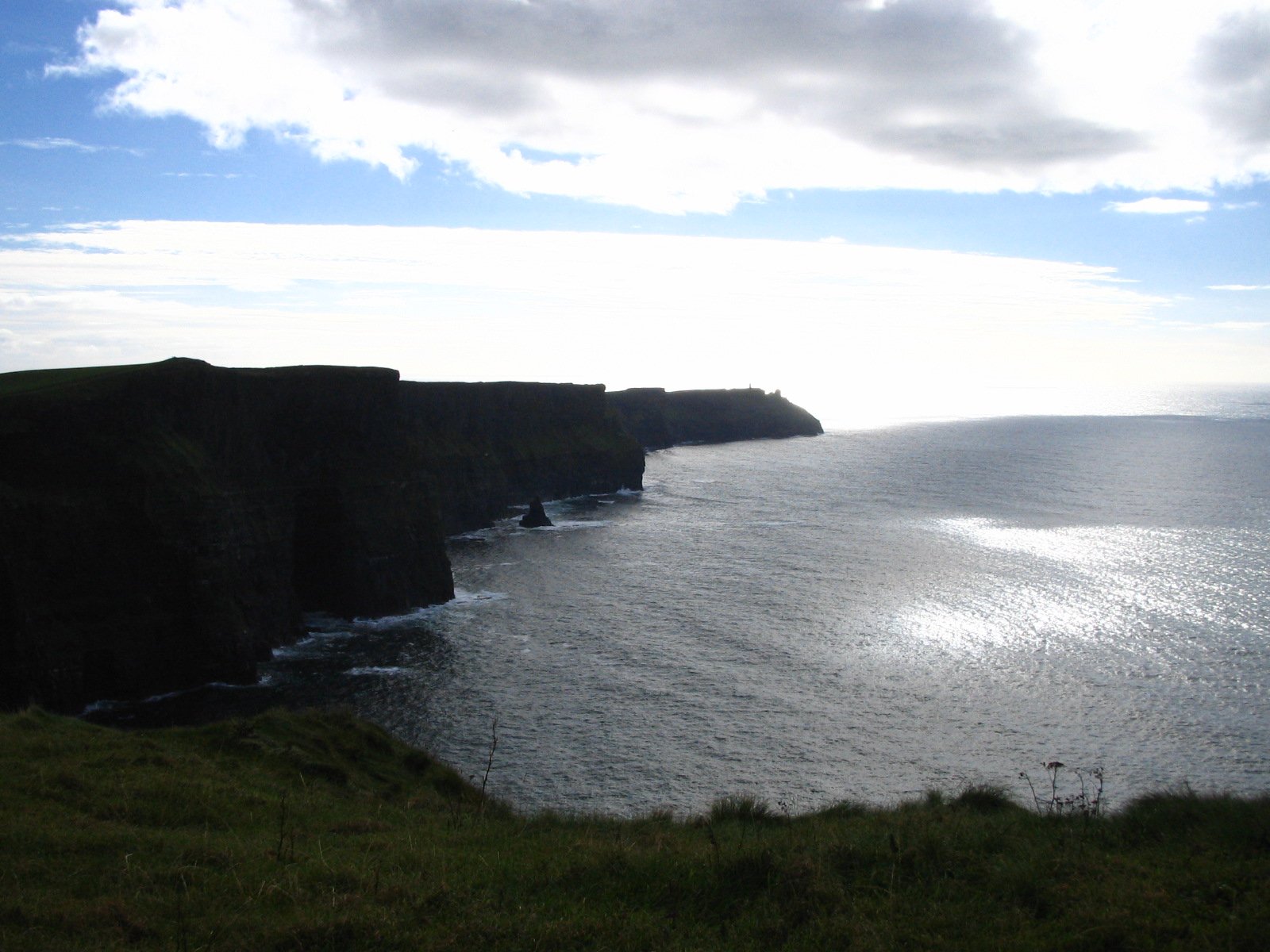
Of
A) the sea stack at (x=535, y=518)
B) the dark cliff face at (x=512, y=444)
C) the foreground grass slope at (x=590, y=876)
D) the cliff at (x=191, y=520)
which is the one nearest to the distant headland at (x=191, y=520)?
the cliff at (x=191, y=520)

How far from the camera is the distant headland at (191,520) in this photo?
3947 centimetres

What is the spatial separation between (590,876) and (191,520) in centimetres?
3791

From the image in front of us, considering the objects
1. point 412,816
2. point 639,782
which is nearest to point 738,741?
point 639,782

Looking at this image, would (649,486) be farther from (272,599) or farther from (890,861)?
(890,861)

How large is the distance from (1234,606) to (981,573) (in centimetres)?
1632

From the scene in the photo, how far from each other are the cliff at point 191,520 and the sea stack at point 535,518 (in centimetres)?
3030

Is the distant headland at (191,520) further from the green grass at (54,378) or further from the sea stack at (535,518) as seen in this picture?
the sea stack at (535,518)

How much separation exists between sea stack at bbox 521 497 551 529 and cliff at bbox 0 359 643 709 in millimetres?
30298

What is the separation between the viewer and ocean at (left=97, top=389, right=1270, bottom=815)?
1356 inches

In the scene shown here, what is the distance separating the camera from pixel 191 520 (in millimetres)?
43906

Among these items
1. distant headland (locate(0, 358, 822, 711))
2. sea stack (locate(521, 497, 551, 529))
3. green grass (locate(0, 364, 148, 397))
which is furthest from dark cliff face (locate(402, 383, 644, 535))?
green grass (locate(0, 364, 148, 397))

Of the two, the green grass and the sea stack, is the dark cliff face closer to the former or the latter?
the sea stack

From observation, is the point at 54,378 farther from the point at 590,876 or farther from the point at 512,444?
the point at 512,444

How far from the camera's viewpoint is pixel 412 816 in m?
18.7
